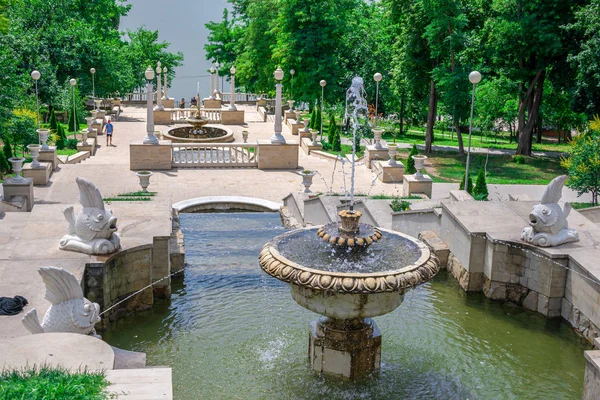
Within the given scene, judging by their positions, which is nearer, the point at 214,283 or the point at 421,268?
the point at 421,268

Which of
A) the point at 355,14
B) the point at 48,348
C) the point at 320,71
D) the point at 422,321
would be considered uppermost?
the point at 355,14

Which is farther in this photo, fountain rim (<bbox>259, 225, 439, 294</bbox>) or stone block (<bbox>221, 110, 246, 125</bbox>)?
stone block (<bbox>221, 110, 246, 125</bbox>)

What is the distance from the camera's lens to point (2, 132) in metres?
22.1

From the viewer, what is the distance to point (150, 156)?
A: 26516mm

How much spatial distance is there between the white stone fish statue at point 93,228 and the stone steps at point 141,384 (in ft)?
16.3

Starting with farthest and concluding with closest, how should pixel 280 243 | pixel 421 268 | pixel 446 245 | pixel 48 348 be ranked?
pixel 446 245, pixel 280 243, pixel 421 268, pixel 48 348

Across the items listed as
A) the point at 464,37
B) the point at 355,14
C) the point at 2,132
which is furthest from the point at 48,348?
the point at 355,14

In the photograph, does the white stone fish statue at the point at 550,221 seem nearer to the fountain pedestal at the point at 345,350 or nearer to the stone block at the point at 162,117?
the fountain pedestal at the point at 345,350

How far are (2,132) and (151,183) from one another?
4.87 meters

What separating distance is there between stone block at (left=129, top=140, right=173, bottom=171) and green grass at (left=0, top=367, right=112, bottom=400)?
1964 centimetres

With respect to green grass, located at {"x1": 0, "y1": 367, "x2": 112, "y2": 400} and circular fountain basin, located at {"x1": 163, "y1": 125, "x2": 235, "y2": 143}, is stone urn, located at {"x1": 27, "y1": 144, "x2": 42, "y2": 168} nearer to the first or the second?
circular fountain basin, located at {"x1": 163, "y1": 125, "x2": 235, "y2": 143}

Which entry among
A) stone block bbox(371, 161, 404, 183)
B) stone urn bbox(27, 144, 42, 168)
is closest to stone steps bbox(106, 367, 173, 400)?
stone urn bbox(27, 144, 42, 168)

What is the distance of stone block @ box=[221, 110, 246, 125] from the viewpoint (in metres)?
42.8

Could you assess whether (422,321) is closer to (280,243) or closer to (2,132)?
(280,243)
